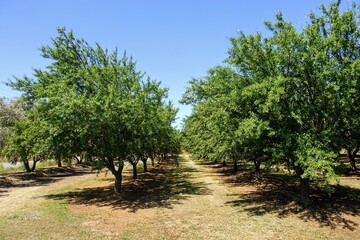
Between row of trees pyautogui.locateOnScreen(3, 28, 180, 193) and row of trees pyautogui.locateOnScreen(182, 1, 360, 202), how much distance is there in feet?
17.2

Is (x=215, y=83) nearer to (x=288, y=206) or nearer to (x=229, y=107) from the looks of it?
(x=229, y=107)

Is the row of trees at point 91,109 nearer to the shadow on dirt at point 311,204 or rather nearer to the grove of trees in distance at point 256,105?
the grove of trees in distance at point 256,105

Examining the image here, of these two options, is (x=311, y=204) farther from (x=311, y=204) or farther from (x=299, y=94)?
(x=299, y=94)

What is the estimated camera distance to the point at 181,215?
48.5 ft

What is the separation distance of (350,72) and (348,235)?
276 inches

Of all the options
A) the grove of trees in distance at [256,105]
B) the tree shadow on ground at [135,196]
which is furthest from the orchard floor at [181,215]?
the grove of trees in distance at [256,105]

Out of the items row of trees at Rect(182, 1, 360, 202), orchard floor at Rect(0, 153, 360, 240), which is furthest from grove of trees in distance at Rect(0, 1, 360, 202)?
orchard floor at Rect(0, 153, 360, 240)

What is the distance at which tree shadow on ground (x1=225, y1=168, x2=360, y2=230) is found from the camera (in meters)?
13.5

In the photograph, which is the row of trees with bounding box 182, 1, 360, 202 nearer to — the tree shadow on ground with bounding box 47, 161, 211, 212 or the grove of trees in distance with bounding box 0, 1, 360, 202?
the grove of trees in distance with bounding box 0, 1, 360, 202

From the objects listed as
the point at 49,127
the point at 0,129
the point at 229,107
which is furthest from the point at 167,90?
the point at 0,129

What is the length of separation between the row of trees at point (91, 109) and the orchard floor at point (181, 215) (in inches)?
116

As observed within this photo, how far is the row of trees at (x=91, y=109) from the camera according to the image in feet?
55.5

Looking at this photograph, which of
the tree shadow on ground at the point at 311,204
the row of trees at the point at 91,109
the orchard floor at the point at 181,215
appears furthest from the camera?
the row of trees at the point at 91,109

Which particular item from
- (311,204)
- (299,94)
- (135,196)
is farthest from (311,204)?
(135,196)
